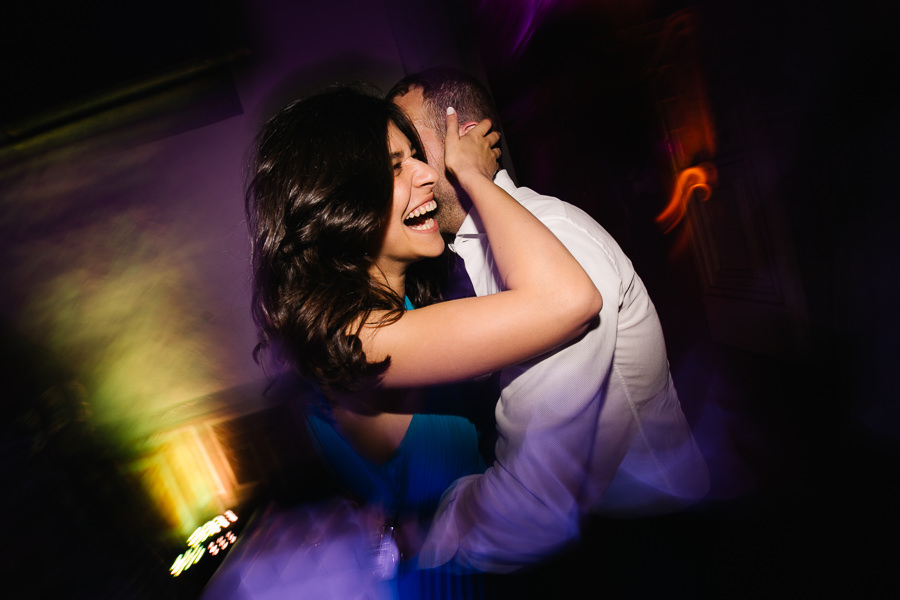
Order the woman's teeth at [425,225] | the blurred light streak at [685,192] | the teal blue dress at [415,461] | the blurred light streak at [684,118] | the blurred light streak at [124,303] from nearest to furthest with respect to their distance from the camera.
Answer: the teal blue dress at [415,461] < the woman's teeth at [425,225] < the blurred light streak at [124,303] < the blurred light streak at [684,118] < the blurred light streak at [685,192]

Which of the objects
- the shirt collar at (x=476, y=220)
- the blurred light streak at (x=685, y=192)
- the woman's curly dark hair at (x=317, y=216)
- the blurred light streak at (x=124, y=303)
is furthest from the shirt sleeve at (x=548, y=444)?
the blurred light streak at (x=685, y=192)

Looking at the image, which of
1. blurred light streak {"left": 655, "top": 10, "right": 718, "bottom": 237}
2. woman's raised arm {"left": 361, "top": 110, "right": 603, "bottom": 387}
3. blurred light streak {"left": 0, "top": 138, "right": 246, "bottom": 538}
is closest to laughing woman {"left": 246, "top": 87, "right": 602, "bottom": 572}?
woman's raised arm {"left": 361, "top": 110, "right": 603, "bottom": 387}

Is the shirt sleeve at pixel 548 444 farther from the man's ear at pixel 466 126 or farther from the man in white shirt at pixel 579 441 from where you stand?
the man's ear at pixel 466 126

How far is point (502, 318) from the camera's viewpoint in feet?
2.37

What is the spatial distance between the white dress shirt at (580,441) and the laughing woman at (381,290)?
0.09 metres

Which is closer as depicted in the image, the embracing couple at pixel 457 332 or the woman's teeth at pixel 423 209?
the embracing couple at pixel 457 332

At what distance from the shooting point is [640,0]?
2.30 metres

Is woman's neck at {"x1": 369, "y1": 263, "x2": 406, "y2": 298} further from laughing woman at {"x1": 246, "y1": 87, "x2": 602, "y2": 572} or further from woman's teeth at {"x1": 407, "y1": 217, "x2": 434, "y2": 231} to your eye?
woman's teeth at {"x1": 407, "y1": 217, "x2": 434, "y2": 231}

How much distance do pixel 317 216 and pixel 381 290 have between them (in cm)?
29

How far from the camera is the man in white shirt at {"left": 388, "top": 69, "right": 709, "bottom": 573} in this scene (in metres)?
0.76

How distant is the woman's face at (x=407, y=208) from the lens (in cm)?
118

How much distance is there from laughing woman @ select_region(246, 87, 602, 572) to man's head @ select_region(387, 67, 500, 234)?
0.18ft

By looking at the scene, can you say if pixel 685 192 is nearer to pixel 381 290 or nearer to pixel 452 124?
pixel 452 124

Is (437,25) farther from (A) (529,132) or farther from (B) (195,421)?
(B) (195,421)
